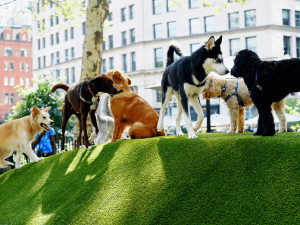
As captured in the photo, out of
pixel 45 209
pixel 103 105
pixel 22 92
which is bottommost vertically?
pixel 45 209

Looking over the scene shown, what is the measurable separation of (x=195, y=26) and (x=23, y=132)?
41.0 meters

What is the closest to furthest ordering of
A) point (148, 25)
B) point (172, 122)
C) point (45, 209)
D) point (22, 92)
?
1. point (45, 209)
2. point (22, 92)
3. point (172, 122)
4. point (148, 25)

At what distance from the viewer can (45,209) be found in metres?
5.78

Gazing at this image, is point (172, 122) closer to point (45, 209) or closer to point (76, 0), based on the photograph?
point (76, 0)

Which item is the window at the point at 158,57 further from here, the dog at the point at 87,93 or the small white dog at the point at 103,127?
the dog at the point at 87,93

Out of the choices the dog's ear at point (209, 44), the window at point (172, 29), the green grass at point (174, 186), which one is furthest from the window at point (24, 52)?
the dog's ear at point (209, 44)

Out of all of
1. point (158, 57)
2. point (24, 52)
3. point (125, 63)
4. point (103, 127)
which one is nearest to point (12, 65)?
point (24, 52)

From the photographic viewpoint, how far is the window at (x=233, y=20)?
44094 mm

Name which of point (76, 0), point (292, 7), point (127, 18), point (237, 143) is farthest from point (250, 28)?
point (237, 143)

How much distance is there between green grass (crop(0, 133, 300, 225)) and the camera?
13.2 feet

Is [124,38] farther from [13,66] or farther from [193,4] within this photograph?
[13,66]

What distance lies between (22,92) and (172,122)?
546 inches

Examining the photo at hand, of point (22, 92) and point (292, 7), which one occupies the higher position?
point (292, 7)

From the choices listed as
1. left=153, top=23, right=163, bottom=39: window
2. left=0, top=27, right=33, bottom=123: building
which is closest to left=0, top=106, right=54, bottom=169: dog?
left=153, top=23, right=163, bottom=39: window
